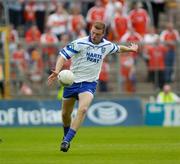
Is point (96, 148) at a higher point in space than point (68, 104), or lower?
lower

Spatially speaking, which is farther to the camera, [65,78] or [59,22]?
[59,22]

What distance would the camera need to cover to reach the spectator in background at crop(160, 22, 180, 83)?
26891 mm

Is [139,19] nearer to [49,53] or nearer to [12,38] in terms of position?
[49,53]

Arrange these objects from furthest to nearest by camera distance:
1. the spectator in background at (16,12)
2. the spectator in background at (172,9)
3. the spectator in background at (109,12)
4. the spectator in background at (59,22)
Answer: the spectator in background at (172,9), the spectator in background at (16,12), the spectator in background at (59,22), the spectator in background at (109,12)

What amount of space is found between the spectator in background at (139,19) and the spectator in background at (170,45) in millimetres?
730

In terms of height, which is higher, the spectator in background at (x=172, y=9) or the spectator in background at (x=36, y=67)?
the spectator in background at (x=172, y=9)

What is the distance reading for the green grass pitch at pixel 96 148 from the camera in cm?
1262

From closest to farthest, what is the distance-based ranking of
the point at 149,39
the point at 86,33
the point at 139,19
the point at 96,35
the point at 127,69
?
1. the point at 96,35
2. the point at 127,69
3. the point at 149,39
4. the point at 139,19
5. the point at 86,33

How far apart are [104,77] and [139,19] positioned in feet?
8.47

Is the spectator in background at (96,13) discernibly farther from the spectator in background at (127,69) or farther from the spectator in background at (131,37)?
the spectator in background at (127,69)

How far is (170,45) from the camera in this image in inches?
1069

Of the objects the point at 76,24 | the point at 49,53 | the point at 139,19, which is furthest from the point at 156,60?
the point at 49,53

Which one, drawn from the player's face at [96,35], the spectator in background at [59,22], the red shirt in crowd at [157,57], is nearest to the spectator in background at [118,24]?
the red shirt in crowd at [157,57]

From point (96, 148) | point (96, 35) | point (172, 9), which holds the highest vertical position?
point (96, 35)
